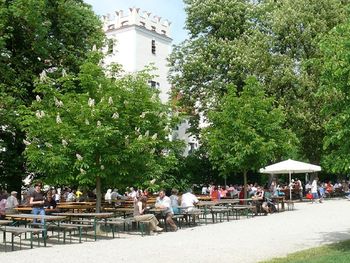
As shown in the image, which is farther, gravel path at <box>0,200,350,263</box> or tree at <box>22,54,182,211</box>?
tree at <box>22,54,182,211</box>

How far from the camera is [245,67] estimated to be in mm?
37969

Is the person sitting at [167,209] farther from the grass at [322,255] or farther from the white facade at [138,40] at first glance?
the white facade at [138,40]

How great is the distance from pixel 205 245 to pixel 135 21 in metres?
40.2

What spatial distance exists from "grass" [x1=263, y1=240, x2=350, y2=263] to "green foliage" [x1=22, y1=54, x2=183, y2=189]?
24.8ft

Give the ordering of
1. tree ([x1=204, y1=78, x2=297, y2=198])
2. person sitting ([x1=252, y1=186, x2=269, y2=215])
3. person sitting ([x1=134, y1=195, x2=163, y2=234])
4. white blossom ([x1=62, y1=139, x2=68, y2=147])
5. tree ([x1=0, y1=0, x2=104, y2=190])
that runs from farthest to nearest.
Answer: tree ([x1=204, y1=78, x2=297, y2=198])
tree ([x1=0, y1=0, x2=104, y2=190])
person sitting ([x1=252, y1=186, x2=269, y2=215])
person sitting ([x1=134, y1=195, x2=163, y2=234])
white blossom ([x1=62, y1=139, x2=68, y2=147])

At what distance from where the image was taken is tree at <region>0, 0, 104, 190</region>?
25500 mm

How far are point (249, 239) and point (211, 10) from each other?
29.5 m

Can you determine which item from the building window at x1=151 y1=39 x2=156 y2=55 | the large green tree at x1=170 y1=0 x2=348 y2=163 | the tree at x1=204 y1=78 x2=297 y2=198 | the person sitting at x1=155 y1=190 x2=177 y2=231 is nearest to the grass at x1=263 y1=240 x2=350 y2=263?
the person sitting at x1=155 y1=190 x2=177 y2=231

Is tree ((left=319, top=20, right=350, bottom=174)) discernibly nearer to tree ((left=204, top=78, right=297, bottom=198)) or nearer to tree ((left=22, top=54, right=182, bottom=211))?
tree ((left=22, top=54, right=182, bottom=211))

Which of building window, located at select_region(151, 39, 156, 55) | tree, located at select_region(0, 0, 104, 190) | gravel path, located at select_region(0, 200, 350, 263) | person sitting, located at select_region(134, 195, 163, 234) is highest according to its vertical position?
building window, located at select_region(151, 39, 156, 55)

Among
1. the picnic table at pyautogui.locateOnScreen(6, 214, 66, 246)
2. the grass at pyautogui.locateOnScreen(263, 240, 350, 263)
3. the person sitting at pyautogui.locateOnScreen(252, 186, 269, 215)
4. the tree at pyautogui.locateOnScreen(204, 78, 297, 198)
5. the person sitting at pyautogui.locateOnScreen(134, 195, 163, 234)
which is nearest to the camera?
the grass at pyautogui.locateOnScreen(263, 240, 350, 263)

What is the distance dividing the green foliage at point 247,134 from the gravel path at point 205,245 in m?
7.76

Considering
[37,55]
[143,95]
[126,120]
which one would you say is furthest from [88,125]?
[37,55]

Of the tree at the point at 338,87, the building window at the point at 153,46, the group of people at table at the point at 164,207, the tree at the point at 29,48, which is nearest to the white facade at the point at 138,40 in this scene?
the building window at the point at 153,46
